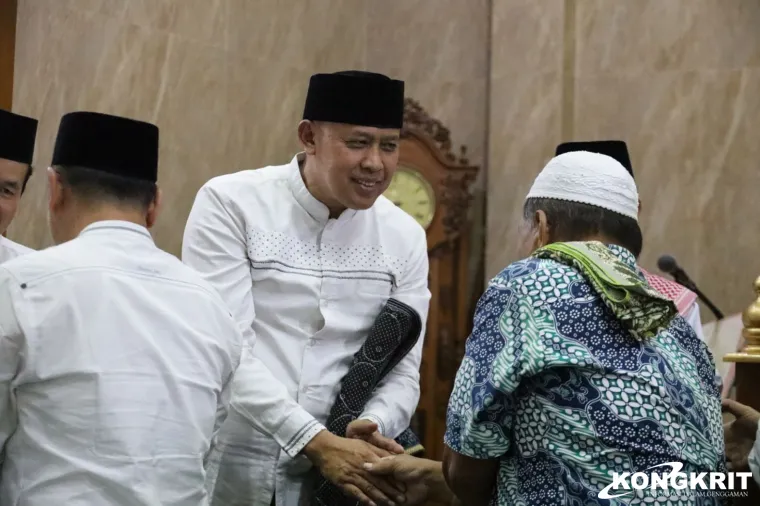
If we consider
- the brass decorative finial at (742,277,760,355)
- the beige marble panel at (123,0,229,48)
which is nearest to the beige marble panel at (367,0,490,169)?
the beige marble panel at (123,0,229,48)

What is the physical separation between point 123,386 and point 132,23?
344 centimetres

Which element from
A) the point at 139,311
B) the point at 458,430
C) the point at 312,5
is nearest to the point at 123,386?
the point at 139,311

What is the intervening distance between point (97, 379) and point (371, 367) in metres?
0.89

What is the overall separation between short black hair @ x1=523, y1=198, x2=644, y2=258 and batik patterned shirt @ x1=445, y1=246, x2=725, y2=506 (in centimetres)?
15

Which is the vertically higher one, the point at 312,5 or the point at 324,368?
the point at 312,5

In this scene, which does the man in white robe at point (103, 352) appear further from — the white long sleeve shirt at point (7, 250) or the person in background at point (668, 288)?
the person in background at point (668, 288)

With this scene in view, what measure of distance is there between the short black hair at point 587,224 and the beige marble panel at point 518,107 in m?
3.59

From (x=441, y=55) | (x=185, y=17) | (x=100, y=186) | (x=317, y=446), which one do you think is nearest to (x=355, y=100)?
(x=100, y=186)

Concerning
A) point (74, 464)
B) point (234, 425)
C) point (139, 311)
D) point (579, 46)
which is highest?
point (579, 46)

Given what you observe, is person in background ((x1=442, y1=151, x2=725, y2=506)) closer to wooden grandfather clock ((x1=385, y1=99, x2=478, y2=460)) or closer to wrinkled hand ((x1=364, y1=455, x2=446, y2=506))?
wrinkled hand ((x1=364, y1=455, x2=446, y2=506))

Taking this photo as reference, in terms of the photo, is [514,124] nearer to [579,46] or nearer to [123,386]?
[579,46]

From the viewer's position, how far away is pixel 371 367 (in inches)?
108

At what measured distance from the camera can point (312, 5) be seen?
6.30 metres

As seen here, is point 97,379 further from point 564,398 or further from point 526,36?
point 526,36
